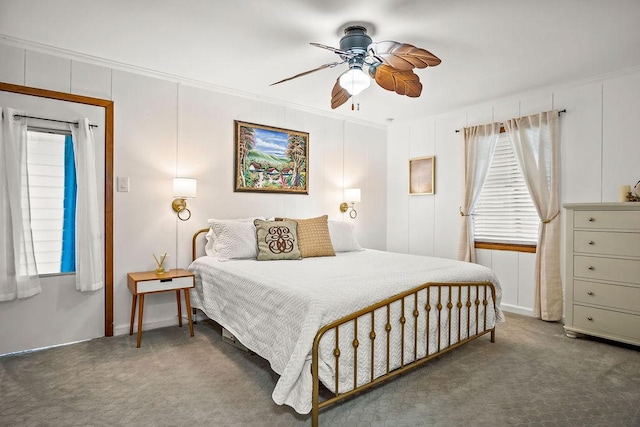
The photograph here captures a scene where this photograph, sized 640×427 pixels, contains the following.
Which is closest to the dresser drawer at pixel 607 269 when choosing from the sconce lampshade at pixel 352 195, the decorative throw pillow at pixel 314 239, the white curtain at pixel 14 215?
the decorative throw pillow at pixel 314 239

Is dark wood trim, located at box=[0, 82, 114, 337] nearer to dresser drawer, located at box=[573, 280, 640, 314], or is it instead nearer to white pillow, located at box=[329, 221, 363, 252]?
white pillow, located at box=[329, 221, 363, 252]

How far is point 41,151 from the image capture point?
2832mm

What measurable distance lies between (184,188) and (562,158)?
366 cm

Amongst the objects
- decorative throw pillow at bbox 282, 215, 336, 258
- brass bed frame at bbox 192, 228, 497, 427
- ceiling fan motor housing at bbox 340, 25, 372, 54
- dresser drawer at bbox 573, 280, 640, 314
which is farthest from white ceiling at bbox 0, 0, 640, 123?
dresser drawer at bbox 573, 280, 640, 314

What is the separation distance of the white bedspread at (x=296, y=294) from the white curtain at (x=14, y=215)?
1.23 m

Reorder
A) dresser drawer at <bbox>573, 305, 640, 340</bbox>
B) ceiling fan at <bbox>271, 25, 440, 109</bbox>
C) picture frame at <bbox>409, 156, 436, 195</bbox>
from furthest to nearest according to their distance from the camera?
1. picture frame at <bbox>409, 156, 436, 195</bbox>
2. dresser drawer at <bbox>573, 305, 640, 340</bbox>
3. ceiling fan at <bbox>271, 25, 440, 109</bbox>

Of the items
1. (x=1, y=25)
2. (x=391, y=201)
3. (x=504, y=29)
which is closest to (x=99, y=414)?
(x=1, y=25)

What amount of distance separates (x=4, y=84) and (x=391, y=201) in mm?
4336

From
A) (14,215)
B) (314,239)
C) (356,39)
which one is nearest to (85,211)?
(14,215)

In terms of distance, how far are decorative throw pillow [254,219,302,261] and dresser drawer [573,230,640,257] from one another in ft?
8.05

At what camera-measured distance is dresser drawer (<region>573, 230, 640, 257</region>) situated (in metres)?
2.82

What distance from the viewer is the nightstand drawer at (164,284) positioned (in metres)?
Result: 2.88

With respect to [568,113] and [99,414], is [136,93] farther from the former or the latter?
[568,113]

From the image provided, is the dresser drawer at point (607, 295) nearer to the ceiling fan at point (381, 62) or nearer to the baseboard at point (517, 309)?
the baseboard at point (517, 309)
